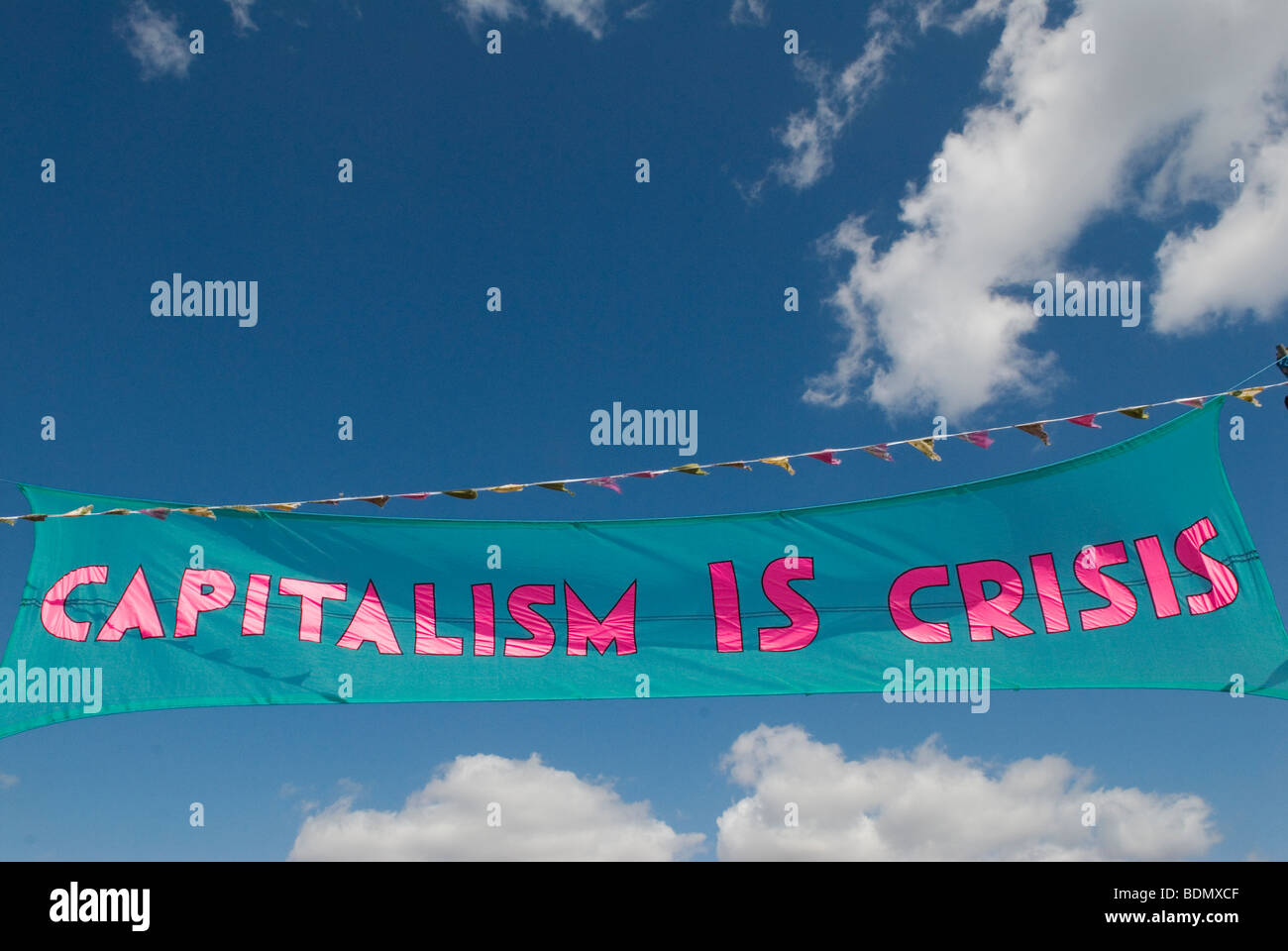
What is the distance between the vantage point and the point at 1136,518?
6910 millimetres

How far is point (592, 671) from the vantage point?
737 cm

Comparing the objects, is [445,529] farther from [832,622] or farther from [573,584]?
[832,622]

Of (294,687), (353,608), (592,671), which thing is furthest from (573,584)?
(294,687)

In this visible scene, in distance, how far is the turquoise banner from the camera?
677 cm

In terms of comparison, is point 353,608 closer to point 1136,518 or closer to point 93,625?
point 93,625

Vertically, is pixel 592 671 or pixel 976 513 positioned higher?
pixel 976 513

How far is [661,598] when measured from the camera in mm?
7543

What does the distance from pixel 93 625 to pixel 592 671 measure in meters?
3.87

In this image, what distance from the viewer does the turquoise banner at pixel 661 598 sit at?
6.77 m
